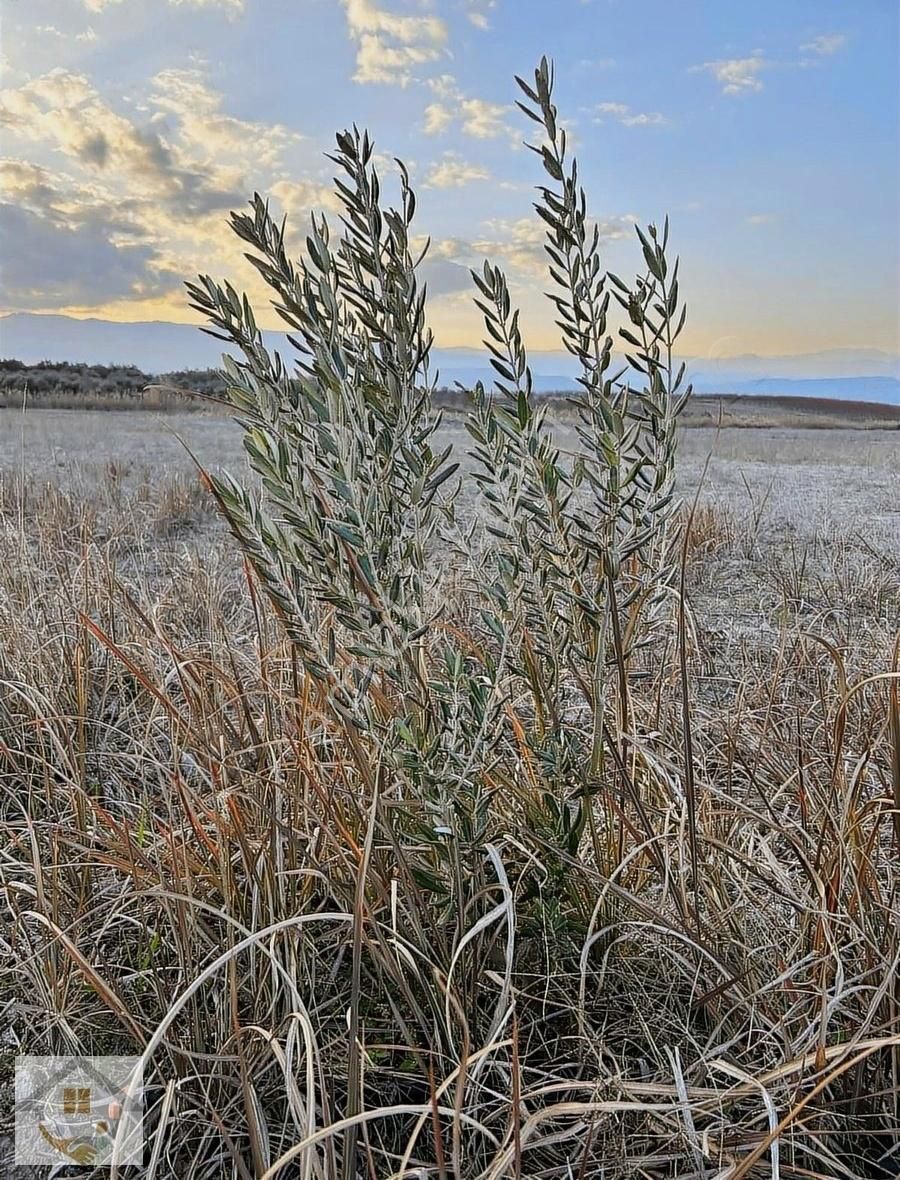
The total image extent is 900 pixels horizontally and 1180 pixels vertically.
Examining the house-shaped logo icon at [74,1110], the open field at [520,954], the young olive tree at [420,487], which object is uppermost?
the young olive tree at [420,487]

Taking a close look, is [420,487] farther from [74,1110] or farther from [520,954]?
[74,1110]

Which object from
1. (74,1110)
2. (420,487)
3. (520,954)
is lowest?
(74,1110)

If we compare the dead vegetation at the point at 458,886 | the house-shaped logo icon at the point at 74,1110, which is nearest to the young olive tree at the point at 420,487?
the dead vegetation at the point at 458,886

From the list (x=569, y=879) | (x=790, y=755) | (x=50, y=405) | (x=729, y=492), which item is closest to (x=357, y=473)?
(x=569, y=879)

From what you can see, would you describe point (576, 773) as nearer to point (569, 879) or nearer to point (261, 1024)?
point (569, 879)

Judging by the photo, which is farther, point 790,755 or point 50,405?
point 50,405

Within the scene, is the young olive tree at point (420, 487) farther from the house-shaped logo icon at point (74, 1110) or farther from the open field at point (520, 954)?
the house-shaped logo icon at point (74, 1110)

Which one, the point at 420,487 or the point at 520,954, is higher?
the point at 420,487

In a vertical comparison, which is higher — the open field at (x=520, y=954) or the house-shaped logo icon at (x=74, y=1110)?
the open field at (x=520, y=954)

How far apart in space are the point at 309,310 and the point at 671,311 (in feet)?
1.58

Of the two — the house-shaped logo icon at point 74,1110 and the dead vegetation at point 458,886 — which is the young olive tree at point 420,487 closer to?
the dead vegetation at point 458,886

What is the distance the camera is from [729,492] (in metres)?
6.86

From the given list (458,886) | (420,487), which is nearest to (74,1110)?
(458,886)

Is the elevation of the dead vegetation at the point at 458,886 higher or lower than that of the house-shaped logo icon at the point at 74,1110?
higher
